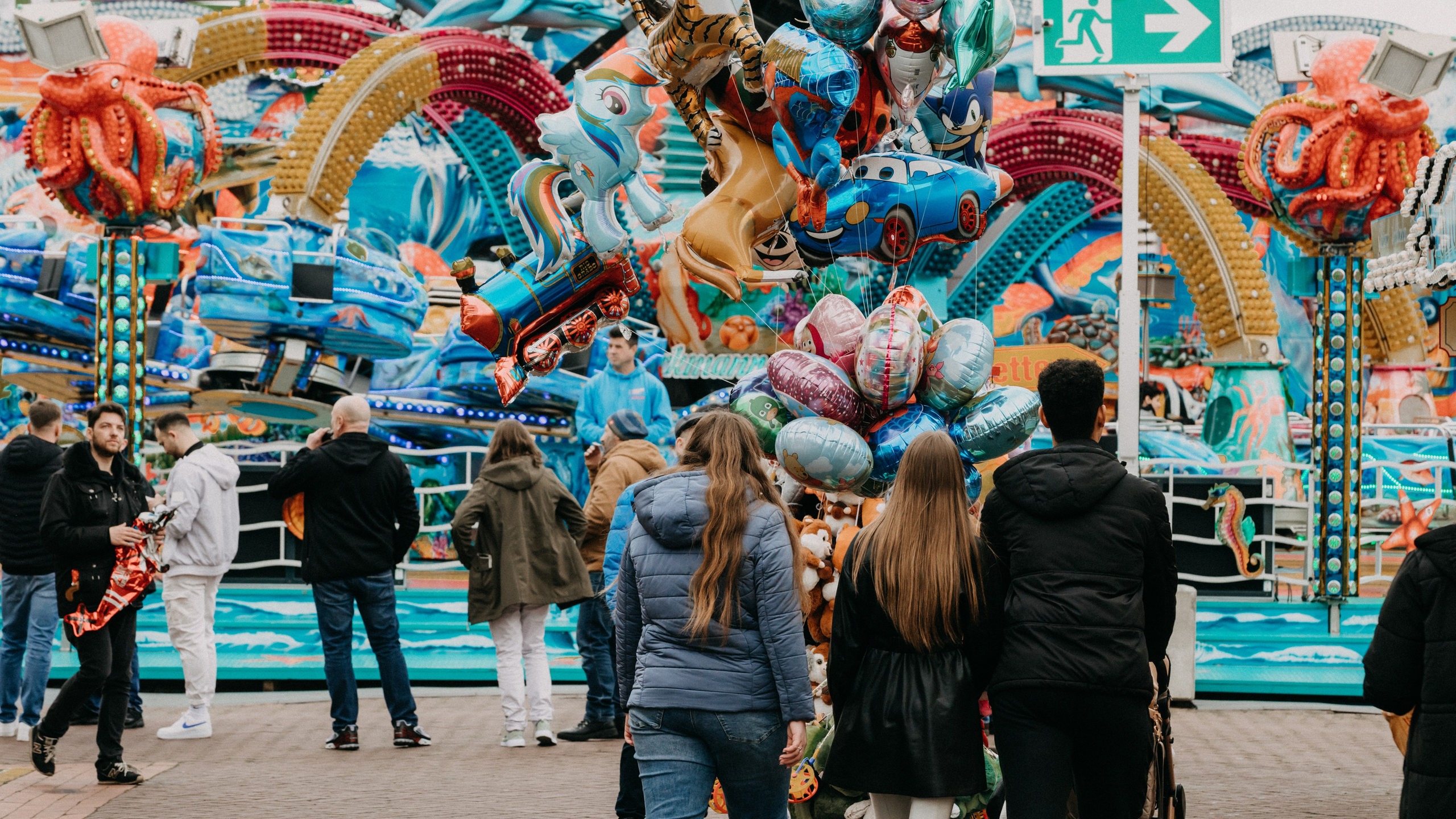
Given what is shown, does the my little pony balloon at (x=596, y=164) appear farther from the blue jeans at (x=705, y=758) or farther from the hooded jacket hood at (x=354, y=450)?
the blue jeans at (x=705, y=758)

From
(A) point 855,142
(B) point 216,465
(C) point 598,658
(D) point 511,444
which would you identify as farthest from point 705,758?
(B) point 216,465

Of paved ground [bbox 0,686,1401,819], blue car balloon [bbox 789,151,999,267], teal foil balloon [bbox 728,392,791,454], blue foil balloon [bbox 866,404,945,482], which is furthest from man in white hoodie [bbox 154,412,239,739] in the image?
blue foil balloon [bbox 866,404,945,482]

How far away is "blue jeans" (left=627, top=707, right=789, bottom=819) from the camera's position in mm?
3908

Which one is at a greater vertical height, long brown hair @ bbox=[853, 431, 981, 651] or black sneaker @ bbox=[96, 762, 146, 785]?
long brown hair @ bbox=[853, 431, 981, 651]

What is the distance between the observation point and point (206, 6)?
26.3 m

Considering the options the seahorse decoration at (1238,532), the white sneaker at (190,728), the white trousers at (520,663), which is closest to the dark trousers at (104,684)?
the white sneaker at (190,728)

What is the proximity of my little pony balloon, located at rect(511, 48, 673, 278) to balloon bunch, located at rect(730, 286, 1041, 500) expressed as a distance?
3.20ft

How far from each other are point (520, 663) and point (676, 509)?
3.71 m

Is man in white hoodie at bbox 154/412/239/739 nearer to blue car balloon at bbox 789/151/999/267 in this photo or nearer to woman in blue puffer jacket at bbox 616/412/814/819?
blue car balloon at bbox 789/151/999/267

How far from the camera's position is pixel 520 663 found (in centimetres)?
746

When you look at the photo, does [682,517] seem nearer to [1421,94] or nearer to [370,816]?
[370,816]

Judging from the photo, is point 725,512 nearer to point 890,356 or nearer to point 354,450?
point 890,356

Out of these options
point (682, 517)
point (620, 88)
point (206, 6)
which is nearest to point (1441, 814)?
point (682, 517)

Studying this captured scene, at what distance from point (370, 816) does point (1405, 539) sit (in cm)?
1106
